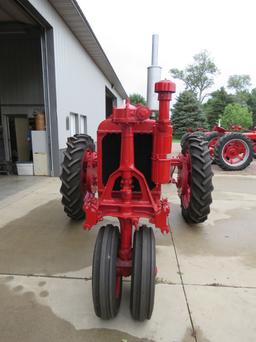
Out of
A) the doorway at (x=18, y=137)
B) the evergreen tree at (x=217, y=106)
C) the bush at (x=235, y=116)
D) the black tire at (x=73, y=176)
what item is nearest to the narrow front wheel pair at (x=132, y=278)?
the black tire at (x=73, y=176)

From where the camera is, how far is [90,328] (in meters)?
1.88

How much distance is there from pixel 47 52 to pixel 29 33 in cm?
143

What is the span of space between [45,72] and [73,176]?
4516mm

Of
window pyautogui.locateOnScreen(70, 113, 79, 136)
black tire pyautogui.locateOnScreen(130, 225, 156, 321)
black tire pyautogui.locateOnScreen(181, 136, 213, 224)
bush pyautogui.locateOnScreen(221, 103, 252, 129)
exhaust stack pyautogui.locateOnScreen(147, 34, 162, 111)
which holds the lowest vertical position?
black tire pyautogui.locateOnScreen(130, 225, 156, 321)

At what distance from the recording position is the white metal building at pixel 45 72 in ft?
21.7

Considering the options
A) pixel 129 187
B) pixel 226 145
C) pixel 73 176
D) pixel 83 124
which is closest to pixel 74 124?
pixel 83 124

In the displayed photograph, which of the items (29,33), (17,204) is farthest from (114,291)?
(29,33)

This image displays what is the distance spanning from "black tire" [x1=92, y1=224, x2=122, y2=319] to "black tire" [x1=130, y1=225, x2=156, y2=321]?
14cm

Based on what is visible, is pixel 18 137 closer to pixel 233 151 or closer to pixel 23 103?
pixel 23 103

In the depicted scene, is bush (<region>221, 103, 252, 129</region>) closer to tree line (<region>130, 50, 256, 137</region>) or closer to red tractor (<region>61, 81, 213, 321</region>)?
tree line (<region>130, 50, 256, 137</region>)

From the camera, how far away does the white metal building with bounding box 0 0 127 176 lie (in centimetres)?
662

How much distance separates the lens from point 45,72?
6695mm

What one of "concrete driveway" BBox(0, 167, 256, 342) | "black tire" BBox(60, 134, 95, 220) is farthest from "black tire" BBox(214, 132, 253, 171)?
"black tire" BBox(60, 134, 95, 220)

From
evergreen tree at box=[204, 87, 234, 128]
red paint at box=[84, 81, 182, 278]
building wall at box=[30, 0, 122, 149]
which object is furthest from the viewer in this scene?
evergreen tree at box=[204, 87, 234, 128]
